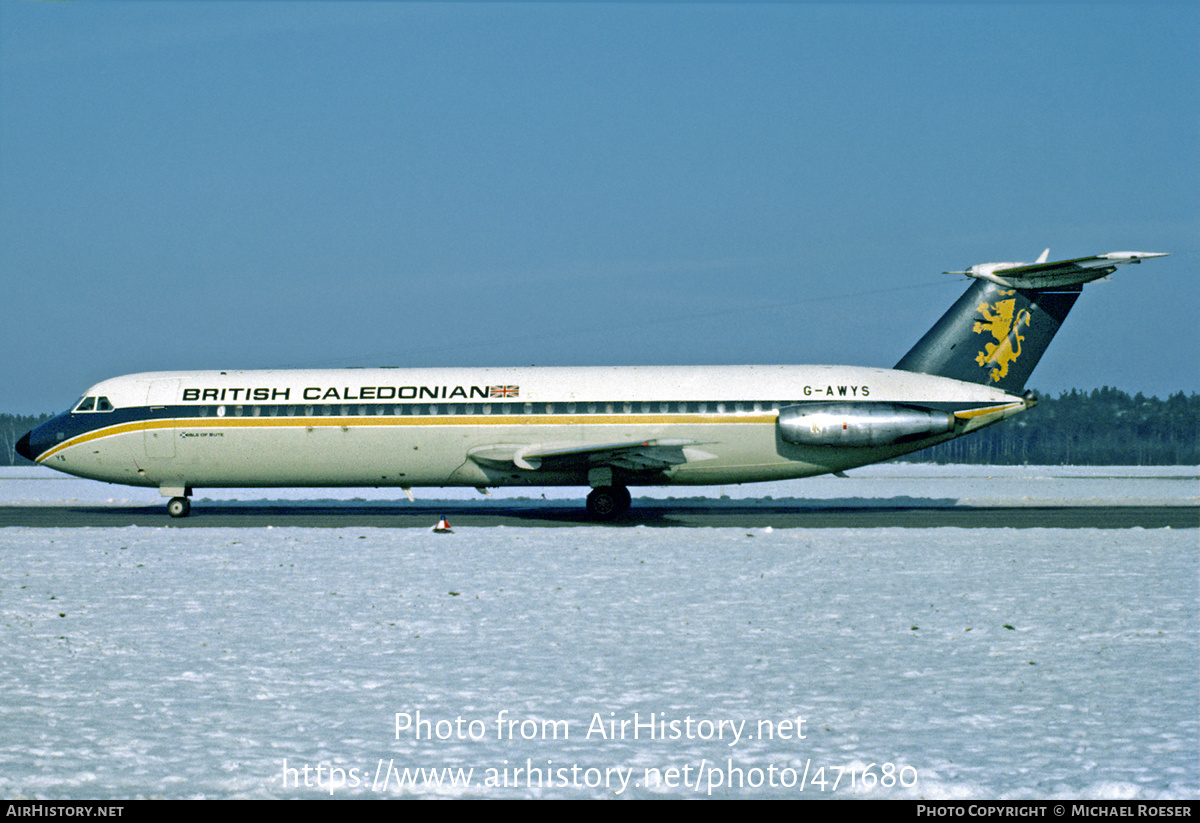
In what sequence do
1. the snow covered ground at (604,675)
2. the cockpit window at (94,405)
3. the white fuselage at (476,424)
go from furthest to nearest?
1. the cockpit window at (94,405)
2. the white fuselage at (476,424)
3. the snow covered ground at (604,675)

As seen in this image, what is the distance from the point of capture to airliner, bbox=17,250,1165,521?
87.0ft

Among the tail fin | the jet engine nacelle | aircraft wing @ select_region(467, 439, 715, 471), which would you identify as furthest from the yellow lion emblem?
aircraft wing @ select_region(467, 439, 715, 471)

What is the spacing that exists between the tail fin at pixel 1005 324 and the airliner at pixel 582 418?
38 millimetres

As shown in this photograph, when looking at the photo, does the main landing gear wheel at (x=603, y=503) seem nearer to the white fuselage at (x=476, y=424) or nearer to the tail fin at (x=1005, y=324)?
the white fuselage at (x=476, y=424)

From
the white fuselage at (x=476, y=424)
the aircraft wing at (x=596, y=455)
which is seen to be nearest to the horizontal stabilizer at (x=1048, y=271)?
the white fuselage at (x=476, y=424)

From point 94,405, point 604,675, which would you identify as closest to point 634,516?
point 94,405

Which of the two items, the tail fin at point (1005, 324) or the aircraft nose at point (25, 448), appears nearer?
the tail fin at point (1005, 324)

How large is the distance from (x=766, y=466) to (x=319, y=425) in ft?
38.8

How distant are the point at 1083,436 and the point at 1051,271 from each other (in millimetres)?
128008

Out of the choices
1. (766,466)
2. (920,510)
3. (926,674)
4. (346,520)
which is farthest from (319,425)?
(926,674)

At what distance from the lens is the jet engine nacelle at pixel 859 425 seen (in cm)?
2612

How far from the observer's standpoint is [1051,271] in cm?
2669

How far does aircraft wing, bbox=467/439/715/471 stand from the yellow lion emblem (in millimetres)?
7928

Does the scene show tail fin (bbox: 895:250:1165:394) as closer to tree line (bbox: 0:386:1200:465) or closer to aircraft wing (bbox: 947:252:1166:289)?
aircraft wing (bbox: 947:252:1166:289)
